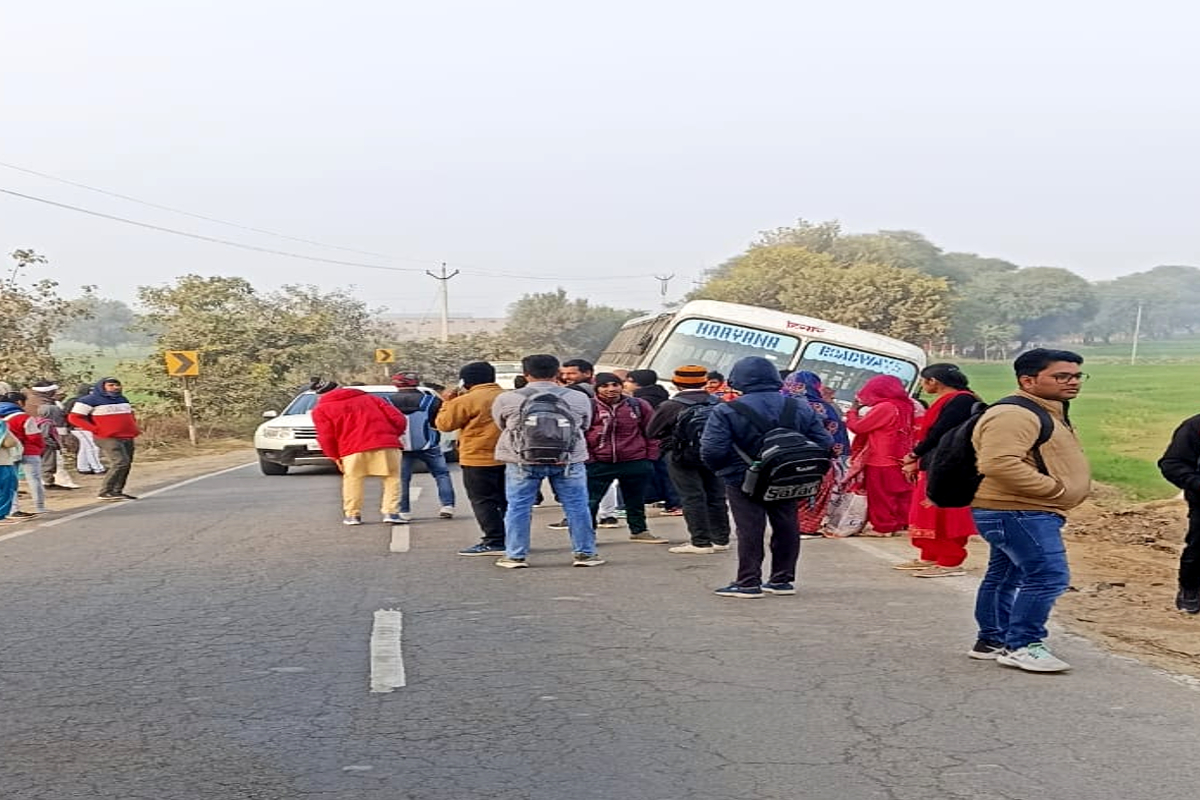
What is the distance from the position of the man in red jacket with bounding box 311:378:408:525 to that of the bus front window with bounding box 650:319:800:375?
7368 millimetres

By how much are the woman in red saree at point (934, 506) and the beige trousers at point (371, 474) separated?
513 centimetres

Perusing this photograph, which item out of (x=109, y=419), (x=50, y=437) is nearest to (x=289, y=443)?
(x=50, y=437)

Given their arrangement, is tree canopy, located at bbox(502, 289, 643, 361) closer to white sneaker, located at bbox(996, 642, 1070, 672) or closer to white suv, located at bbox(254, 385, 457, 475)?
white suv, located at bbox(254, 385, 457, 475)

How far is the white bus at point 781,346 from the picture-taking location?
19125mm

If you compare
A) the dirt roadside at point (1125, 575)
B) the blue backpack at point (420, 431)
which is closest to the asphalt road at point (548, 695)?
the dirt roadside at point (1125, 575)

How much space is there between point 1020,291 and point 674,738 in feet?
263

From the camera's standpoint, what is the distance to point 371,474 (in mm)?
12852

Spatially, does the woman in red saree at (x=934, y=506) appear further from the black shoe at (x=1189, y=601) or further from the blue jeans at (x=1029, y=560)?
the blue jeans at (x=1029, y=560)

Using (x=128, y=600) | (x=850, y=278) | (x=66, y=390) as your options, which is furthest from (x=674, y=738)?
(x=850, y=278)

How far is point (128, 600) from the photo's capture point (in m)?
8.66

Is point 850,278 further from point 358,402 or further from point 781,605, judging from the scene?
point 781,605

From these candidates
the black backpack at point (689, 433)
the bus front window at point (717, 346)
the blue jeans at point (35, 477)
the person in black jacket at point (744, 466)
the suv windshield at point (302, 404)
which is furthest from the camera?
the suv windshield at point (302, 404)

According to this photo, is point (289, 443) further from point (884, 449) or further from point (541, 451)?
point (541, 451)

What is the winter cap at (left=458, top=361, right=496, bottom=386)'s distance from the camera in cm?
1109
